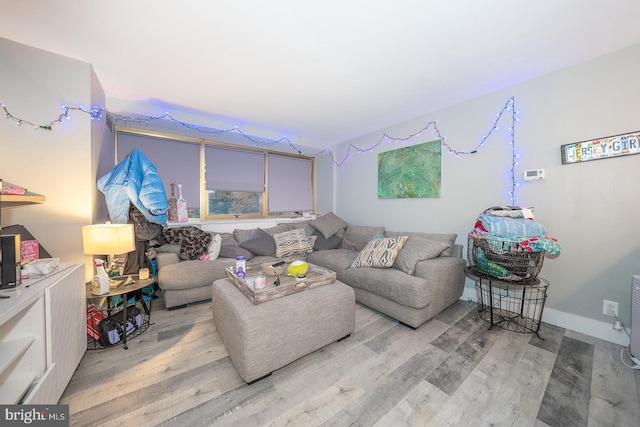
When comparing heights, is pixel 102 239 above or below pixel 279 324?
above

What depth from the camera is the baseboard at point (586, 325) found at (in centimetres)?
187

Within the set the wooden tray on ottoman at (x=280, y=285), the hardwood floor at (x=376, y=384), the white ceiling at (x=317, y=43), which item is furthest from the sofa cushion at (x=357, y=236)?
the white ceiling at (x=317, y=43)

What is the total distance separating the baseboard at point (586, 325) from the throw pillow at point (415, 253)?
109cm

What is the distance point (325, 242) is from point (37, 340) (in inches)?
118

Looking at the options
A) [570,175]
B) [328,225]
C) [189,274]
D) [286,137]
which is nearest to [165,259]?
[189,274]

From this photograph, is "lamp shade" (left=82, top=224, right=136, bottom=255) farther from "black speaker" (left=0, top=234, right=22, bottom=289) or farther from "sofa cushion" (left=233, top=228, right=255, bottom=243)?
"sofa cushion" (left=233, top=228, right=255, bottom=243)

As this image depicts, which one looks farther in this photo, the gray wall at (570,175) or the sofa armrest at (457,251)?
the sofa armrest at (457,251)

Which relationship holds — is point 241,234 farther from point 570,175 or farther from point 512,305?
point 570,175

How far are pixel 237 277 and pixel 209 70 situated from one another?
1.94 m

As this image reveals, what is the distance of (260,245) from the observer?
10.9 feet

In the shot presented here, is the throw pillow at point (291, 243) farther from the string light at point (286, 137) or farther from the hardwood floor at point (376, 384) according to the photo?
the string light at point (286, 137)

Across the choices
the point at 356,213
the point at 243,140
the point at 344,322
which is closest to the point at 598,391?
the point at 344,322

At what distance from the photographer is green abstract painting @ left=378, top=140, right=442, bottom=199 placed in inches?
120

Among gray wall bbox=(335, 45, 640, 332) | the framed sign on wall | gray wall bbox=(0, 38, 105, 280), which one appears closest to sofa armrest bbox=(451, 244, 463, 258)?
gray wall bbox=(335, 45, 640, 332)
